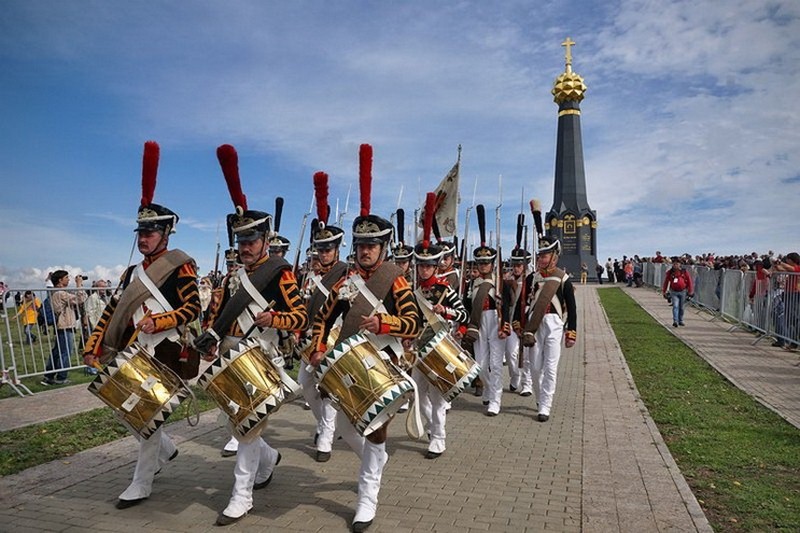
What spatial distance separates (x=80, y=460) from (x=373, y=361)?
3.83 metres

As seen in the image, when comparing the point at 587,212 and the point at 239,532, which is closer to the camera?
the point at 239,532

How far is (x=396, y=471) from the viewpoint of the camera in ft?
20.2

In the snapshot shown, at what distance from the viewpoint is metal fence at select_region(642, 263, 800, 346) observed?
1418cm

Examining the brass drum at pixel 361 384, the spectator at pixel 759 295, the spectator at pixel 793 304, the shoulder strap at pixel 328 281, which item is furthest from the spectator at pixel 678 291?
the brass drum at pixel 361 384

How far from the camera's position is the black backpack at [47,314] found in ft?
38.7

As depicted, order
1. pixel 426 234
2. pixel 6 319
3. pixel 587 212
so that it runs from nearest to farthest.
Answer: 1. pixel 426 234
2. pixel 6 319
3. pixel 587 212

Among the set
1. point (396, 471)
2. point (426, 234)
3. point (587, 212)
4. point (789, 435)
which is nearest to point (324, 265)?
point (426, 234)

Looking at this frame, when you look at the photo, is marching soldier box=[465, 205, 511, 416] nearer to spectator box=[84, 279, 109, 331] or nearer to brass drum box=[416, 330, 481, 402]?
brass drum box=[416, 330, 481, 402]

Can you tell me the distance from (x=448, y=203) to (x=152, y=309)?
4.49 metres

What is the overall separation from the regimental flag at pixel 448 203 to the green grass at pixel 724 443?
12.5ft

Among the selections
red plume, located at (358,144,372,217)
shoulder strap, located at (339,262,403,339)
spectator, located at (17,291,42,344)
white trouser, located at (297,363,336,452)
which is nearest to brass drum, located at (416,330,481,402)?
white trouser, located at (297,363,336,452)

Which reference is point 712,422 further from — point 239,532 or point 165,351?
point 165,351

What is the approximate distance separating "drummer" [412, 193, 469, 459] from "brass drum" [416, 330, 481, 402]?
0.27m

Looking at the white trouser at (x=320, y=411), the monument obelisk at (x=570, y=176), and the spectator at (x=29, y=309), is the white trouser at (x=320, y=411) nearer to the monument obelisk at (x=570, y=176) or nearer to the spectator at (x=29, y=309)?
the spectator at (x=29, y=309)
